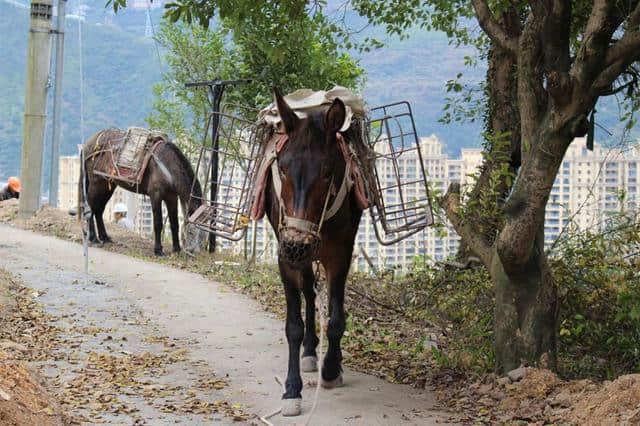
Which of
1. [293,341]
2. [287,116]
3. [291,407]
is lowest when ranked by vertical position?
[291,407]

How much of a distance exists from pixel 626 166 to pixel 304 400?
502 cm

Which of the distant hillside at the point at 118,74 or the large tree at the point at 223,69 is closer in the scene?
the large tree at the point at 223,69

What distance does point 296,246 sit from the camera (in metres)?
5.96

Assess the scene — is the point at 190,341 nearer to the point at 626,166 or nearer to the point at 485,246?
the point at 485,246

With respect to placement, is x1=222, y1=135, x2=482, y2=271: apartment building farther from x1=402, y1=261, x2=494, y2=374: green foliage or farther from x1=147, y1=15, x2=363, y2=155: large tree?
x1=147, y1=15, x2=363, y2=155: large tree

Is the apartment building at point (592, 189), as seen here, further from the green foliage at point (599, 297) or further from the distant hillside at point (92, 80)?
the distant hillside at point (92, 80)

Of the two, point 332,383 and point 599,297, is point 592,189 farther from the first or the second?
point 332,383

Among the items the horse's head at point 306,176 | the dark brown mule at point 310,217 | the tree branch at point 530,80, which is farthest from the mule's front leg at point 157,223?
the horse's head at point 306,176

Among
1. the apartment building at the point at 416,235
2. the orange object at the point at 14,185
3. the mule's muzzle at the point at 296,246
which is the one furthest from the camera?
the orange object at the point at 14,185

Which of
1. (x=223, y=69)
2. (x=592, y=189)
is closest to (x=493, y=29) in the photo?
(x=592, y=189)

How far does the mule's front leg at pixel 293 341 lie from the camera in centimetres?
638

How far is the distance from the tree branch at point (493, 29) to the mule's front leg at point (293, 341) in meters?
2.36

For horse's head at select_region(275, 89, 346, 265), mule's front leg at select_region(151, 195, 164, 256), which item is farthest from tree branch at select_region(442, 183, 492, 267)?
mule's front leg at select_region(151, 195, 164, 256)

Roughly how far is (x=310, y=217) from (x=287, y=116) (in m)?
0.71
